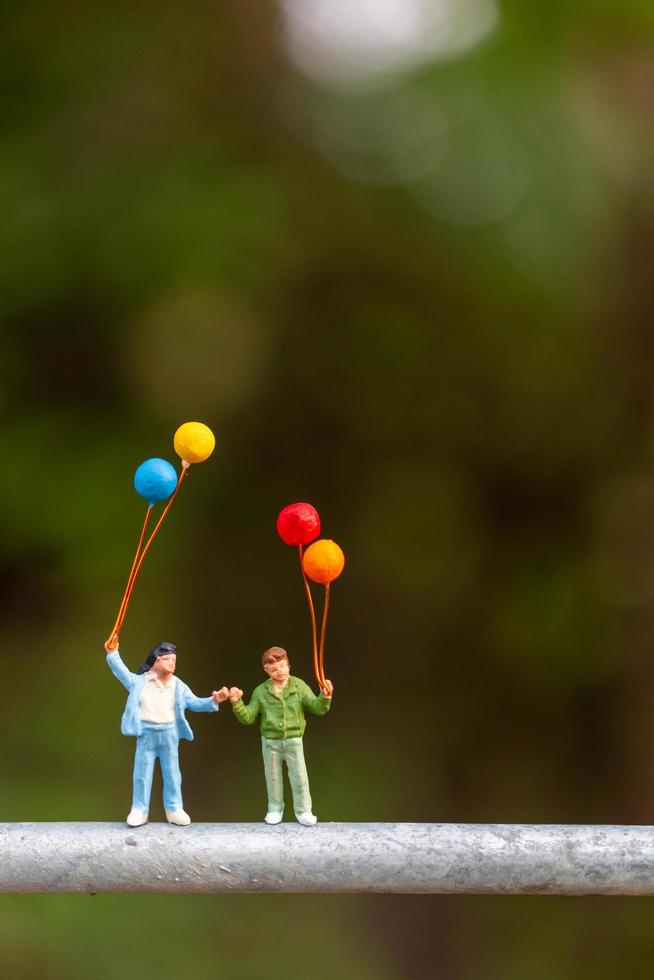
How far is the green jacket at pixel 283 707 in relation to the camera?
2.91ft

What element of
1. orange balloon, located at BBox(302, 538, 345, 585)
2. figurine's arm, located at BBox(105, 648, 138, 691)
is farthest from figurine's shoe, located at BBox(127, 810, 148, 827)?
orange balloon, located at BBox(302, 538, 345, 585)

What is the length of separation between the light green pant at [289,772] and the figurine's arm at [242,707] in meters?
0.03

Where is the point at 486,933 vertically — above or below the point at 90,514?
below

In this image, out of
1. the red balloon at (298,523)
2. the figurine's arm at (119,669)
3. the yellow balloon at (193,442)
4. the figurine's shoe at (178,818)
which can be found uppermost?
the yellow balloon at (193,442)

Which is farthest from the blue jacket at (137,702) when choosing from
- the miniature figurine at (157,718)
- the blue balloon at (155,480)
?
the blue balloon at (155,480)

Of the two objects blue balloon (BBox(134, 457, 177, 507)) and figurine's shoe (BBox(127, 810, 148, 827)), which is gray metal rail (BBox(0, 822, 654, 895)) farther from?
blue balloon (BBox(134, 457, 177, 507))

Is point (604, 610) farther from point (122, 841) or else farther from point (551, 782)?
point (122, 841)

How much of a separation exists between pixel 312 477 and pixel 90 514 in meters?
0.28

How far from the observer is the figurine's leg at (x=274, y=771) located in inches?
34.9

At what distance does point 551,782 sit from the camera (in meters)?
1.22

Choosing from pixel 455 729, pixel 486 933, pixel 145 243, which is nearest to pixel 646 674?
pixel 455 729

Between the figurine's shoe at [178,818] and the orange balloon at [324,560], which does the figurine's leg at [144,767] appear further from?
the orange balloon at [324,560]

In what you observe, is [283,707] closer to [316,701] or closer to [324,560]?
[316,701]

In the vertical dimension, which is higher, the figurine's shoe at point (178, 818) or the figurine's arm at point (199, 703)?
the figurine's arm at point (199, 703)
